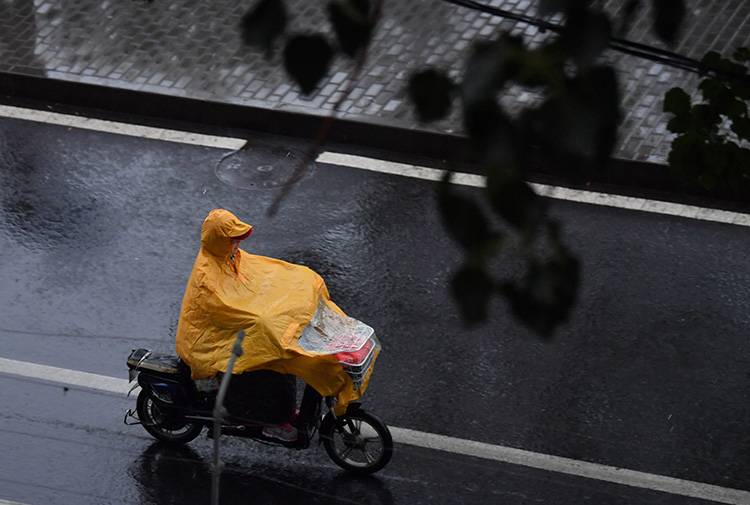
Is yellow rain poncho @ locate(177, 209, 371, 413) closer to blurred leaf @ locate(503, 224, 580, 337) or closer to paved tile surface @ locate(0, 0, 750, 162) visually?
blurred leaf @ locate(503, 224, 580, 337)

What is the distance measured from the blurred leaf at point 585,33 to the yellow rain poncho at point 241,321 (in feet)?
13.7

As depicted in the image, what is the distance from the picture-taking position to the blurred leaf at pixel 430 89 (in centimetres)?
311

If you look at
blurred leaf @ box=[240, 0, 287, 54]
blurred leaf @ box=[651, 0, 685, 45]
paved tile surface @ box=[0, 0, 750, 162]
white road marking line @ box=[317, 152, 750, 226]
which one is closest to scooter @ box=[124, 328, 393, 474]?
white road marking line @ box=[317, 152, 750, 226]

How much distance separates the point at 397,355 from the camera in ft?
29.6

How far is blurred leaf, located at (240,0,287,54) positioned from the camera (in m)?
3.28

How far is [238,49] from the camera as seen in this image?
1322 centimetres

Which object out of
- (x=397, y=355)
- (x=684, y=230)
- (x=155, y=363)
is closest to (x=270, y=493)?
(x=155, y=363)

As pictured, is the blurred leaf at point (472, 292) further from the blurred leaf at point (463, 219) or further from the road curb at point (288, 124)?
the road curb at point (288, 124)

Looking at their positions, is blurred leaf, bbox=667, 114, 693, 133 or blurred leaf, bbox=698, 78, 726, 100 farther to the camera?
blurred leaf, bbox=667, 114, 693, 133

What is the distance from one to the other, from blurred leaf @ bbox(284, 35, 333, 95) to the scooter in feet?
14.3

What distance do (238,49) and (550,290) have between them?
1063 centimetres

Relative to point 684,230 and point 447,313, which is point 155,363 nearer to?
point 447,313

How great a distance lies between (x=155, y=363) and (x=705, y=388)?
3755 millimetres

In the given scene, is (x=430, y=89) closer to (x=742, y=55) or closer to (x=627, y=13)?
(x=627, y=13)
